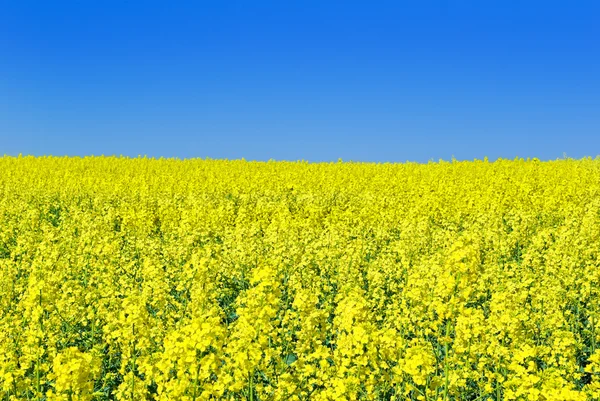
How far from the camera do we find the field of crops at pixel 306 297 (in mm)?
5484

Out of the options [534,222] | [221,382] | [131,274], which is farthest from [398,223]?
[221,382]

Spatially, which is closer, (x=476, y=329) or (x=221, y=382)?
(x=221, y=382)


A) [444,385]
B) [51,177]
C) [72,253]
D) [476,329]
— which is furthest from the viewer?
[51,177]

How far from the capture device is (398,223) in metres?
18.4

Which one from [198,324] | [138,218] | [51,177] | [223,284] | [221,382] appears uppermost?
[51,177]

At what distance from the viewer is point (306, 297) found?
6434 millimetres

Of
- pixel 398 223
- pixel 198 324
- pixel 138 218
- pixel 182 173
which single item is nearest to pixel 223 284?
pixel 198 324

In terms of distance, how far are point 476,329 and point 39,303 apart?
5187 millimetres

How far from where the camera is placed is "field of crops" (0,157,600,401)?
18.0 ft

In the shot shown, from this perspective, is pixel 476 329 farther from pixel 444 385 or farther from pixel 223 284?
pixel 223 284

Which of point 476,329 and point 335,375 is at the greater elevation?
point 476,329

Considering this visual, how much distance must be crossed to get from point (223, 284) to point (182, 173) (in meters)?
23.9

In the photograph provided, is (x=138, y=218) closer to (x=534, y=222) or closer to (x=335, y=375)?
(x=534, y=222)

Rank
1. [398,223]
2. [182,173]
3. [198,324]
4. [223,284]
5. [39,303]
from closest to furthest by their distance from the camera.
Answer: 1. [198,324]
2. [39,303]
3. [223,284]
4. [398,223]
5. [182,173]
